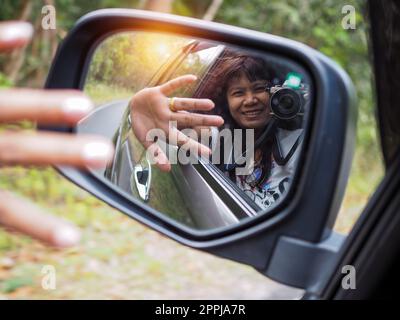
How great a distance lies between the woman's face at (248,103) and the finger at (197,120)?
6 cm

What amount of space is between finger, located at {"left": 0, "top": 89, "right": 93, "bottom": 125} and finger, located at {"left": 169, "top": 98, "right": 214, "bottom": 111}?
2.50ft

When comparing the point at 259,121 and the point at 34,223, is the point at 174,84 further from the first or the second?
the point at 34,223

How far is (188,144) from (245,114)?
0.24 meters

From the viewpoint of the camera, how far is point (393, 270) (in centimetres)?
150

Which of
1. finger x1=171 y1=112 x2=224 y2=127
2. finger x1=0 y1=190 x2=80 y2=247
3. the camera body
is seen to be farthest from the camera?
Result: finger x1=171 y1=112 x2=224 y2=127

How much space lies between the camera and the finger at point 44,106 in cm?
98

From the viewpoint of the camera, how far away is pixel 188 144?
73.7 inches

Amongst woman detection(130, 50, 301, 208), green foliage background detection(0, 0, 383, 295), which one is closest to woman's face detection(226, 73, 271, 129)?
woman detection(130, 50, 301, 208)

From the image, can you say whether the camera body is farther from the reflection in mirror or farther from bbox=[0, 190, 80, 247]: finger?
bbox=[0, 190, 80, 247]: finger

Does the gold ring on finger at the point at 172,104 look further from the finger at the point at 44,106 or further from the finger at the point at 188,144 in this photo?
the finger at the point at 44,106

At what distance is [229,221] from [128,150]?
63 centimetres

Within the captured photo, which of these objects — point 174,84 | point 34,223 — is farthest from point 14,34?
point 174,84

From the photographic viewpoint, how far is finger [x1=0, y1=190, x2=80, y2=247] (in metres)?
0.96
